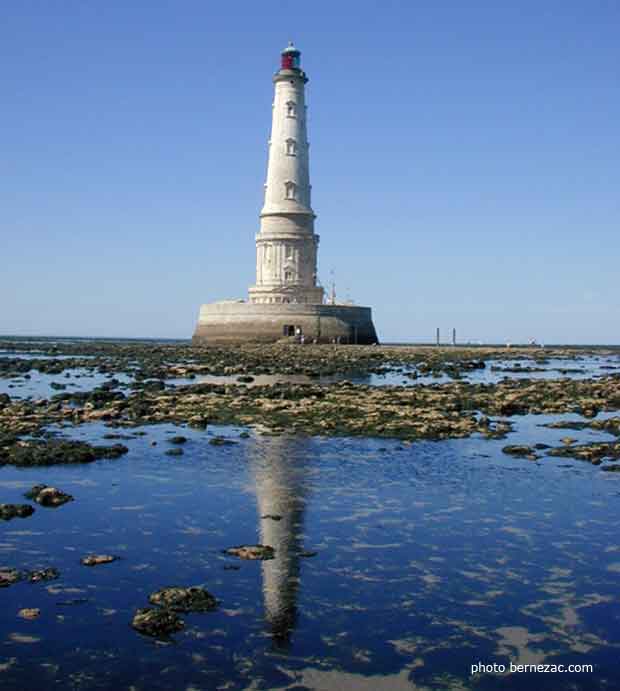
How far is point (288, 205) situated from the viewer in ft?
230

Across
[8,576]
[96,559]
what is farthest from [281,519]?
[8,576]

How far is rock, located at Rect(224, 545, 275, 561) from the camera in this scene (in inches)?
398

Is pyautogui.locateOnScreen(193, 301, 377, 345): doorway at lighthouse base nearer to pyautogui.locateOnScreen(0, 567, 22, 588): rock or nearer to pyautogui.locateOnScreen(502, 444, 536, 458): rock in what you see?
pyautogui.locateOnScreen(502, 444, 536, 458): rock

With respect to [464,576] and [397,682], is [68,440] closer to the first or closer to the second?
[464,576]

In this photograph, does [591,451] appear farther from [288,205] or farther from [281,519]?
[288,205]

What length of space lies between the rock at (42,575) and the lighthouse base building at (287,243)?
5906 cm

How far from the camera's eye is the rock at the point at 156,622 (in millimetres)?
7863

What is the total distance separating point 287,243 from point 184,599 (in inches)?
2465

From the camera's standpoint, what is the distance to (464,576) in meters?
9.64

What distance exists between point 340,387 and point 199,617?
22.9 metres

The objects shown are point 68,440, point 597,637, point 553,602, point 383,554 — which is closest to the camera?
point 597,637

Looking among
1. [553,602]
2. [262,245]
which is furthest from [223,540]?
[262,245]

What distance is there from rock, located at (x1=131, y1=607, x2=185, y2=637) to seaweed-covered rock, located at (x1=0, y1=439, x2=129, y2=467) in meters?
8.21

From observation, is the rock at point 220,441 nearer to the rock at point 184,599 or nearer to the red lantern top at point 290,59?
the rock at point 184,599
